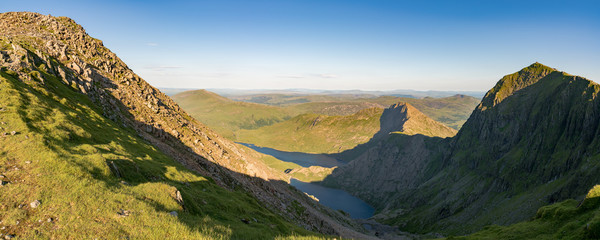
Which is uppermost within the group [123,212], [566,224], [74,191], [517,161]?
[74,191]

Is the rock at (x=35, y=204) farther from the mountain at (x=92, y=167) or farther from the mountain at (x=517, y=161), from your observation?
the mountain at (x=517, y=161)

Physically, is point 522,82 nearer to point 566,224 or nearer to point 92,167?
Result: point 566,224

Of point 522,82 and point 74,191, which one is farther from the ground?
point 522,82

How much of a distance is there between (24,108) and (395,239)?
15669 cm

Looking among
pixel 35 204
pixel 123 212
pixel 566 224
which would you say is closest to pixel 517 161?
pixel 566 224

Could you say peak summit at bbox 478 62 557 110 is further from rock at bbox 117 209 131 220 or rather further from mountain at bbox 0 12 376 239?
rock at bbox 117 209 131 220

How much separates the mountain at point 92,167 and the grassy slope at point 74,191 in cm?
7

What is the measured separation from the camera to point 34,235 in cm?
1509

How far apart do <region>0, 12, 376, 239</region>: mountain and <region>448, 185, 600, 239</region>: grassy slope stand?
30.2 metres

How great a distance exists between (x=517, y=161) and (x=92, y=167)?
17599 cm

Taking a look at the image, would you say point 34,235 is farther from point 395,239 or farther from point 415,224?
point 415,224

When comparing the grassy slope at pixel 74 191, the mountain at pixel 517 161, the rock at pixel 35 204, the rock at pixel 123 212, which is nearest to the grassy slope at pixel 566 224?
the grassy slope at pixel 74 191

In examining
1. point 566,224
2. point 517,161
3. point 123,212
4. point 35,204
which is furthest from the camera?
point 517,161

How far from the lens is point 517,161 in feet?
442
